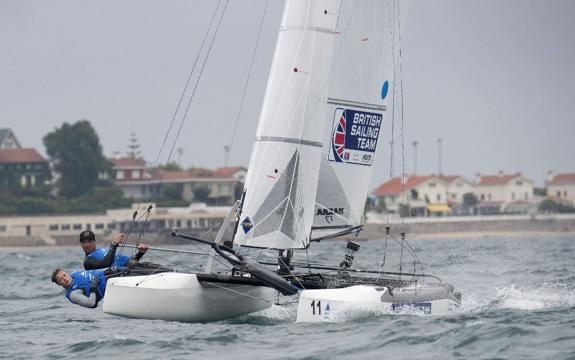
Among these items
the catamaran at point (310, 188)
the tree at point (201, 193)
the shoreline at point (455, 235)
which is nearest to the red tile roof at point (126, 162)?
the tree at point (201, 193)

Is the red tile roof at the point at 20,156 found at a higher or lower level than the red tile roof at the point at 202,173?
higher

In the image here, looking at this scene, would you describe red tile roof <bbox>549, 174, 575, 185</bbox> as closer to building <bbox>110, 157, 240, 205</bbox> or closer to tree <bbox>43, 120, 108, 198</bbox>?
building <bbox>110, 157, 240, 205</bbox>

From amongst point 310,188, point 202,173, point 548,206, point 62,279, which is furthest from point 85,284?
point 548,206

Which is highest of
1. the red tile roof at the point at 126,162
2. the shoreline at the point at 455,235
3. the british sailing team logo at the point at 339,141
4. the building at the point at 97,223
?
the red tile roof at the point at 126,162

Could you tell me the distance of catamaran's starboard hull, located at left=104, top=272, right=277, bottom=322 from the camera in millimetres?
13828

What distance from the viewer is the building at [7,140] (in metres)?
96.7

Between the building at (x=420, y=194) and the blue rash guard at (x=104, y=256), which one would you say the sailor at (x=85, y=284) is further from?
the building at (x=420, y=194)

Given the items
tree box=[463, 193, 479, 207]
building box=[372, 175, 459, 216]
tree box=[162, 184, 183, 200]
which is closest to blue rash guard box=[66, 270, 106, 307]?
tree box=[162, 184, 183, 200]

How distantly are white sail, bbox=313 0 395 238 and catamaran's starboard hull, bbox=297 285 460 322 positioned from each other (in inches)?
84.3

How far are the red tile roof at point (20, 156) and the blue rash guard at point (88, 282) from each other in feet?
248

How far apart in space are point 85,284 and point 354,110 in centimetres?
460

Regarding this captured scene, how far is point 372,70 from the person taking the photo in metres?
16.6

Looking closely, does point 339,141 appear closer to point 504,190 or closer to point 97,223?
point 97,223

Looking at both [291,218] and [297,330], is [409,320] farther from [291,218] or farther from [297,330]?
[291,218]
